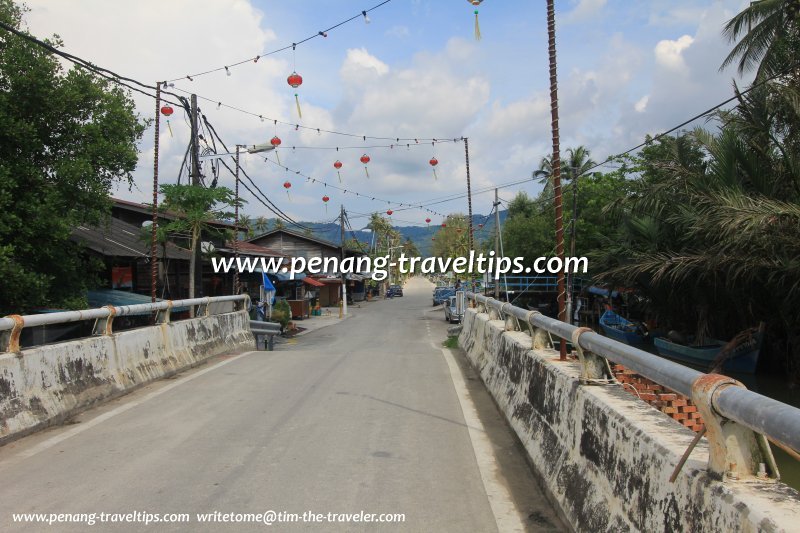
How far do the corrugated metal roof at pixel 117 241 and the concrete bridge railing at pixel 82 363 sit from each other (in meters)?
6.35

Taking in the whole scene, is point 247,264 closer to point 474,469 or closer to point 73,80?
point 73,80

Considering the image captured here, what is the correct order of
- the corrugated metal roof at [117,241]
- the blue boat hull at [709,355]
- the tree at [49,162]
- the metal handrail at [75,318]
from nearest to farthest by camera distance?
1. the metal handrail at [75,318]
2. the tree at [49,162]
3. the corrugated metal roof at [117,241]
4. the blue boat hull at [709,355]

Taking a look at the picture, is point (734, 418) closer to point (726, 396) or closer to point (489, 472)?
point (726, 396)

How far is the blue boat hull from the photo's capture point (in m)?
19.0

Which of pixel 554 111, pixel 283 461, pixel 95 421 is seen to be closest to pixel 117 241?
pixel 95 421

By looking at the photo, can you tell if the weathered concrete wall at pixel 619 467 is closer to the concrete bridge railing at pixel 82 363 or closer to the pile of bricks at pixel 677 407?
the pile of bricks at pixel 677 407

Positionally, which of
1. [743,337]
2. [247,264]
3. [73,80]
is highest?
[73,80]

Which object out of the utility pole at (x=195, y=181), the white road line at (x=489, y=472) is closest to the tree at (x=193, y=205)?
the utility pole at (x=195, y=181)

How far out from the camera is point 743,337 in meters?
19.1

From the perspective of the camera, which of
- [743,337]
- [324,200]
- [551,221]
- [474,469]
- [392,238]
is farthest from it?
[392,238]

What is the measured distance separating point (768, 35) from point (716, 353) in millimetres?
10342

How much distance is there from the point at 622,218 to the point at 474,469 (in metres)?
20.7

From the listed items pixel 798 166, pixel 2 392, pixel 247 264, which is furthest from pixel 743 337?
pixel 247 264

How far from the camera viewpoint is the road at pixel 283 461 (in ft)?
15.4
